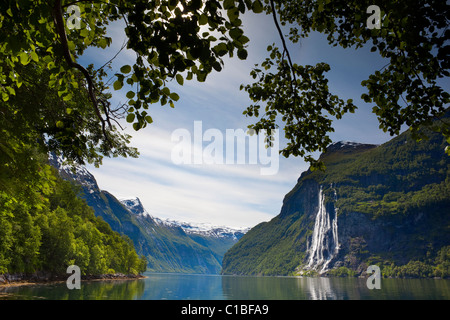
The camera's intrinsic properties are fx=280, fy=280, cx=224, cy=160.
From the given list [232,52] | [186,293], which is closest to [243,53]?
[232,52]

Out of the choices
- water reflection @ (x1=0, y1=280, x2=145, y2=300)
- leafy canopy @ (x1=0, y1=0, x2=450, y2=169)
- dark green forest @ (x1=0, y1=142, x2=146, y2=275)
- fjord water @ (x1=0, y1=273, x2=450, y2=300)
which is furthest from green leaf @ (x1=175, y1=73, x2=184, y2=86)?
fjord water @ (x1=0, y1=273, x2=450, y2=300)

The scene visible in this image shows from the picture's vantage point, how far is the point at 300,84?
717cm

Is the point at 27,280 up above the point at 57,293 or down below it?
below

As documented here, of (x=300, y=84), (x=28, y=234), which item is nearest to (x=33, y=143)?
(x=300, y=84)

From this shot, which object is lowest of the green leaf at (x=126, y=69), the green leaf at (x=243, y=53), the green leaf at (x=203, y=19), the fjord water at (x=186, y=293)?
the fjord water at (x=186, y=293)

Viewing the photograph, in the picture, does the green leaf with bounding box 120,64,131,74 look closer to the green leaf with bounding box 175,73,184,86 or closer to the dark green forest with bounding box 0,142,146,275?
the green leaf with bounding box 175,73,184,86

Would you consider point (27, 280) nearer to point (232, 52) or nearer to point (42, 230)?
point (42, 230)

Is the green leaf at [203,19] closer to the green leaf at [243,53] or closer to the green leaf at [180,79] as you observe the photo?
the green leaf at [243,53]

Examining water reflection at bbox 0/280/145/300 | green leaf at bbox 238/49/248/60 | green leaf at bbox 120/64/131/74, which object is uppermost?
green leaf at bbox 120/64/131/74

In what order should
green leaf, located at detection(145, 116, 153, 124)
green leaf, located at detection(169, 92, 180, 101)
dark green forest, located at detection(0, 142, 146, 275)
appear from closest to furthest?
green leaf, located at detection(169, 92, 180, 101), green leaf, located at detection(145, 116, 153, 124), dark green forest, located at detection(0, 142, 146, 275)

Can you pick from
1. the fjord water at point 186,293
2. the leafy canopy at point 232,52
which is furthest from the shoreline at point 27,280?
the leafy canopy at point 232,52

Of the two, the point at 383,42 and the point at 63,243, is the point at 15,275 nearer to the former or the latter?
the point at 63,243

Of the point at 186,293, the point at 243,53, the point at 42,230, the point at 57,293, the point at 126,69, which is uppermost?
the point at 126,69

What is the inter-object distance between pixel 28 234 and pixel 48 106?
169 ft
